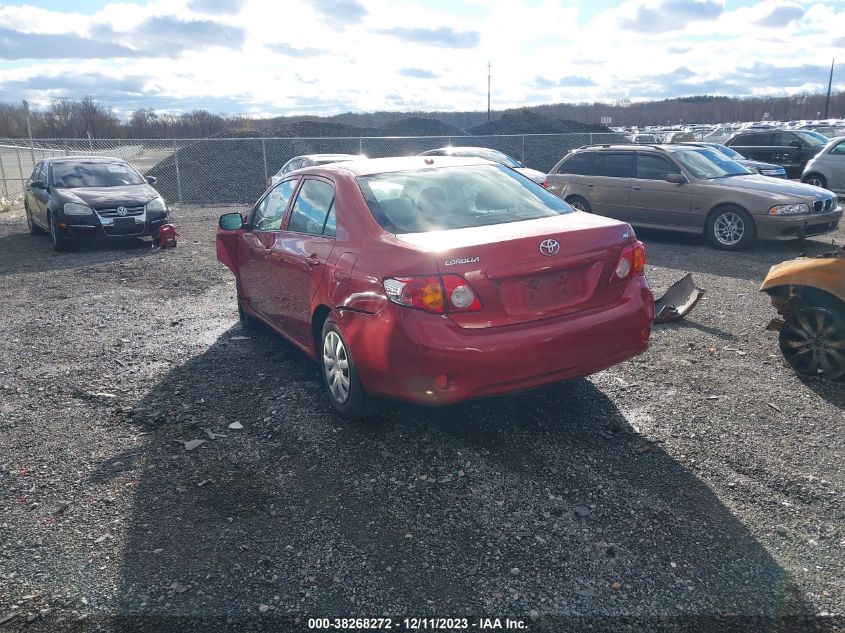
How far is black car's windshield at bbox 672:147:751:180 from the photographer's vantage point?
1163 centimetres

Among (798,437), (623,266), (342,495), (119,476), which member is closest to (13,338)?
(119,476)

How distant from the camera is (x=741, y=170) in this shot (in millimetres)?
11984

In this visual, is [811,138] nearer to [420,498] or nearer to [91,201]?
[91,201]

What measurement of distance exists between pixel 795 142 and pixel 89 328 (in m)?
21.2

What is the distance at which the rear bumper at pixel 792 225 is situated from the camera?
416 inches

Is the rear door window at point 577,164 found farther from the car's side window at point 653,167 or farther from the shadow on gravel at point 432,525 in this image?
the shadow on gravel at point 432,525

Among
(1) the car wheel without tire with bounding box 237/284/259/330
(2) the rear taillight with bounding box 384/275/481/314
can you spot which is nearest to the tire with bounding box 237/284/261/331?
(1) the car wheel without tire with bounding box 237/284/259/330

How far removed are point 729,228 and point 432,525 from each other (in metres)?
9.35

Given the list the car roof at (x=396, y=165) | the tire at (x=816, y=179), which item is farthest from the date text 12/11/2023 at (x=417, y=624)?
the tire at (x=816, y=179)

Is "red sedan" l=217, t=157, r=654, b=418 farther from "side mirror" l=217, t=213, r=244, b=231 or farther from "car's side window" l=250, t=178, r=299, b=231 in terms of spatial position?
"side mirror" l=217, t=213, r=244, b=231

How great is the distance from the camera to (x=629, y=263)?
4.26m

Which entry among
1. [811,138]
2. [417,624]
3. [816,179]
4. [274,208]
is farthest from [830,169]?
[417,624]

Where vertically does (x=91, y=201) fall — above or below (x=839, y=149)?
below

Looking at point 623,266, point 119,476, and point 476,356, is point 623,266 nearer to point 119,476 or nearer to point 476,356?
point 476,356
